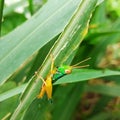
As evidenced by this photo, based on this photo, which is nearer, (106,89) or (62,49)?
(62,49)

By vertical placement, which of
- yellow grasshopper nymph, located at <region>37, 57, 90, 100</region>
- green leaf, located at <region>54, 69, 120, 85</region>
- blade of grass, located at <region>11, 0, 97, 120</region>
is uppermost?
blade of grass, located at <region>11, 0, 97, 120</region>

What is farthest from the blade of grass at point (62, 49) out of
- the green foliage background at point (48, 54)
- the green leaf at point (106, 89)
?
the green leaf at point (106, 89)

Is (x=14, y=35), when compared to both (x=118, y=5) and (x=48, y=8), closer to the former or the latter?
(x=48, y=8)

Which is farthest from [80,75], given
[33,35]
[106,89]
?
[106,89]

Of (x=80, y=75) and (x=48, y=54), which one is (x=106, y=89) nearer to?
(x=80, y=75)

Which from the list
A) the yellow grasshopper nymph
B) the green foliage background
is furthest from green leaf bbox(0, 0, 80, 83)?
the yellow grasshopper nymph

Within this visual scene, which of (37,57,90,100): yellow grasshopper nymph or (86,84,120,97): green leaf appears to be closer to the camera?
(37,57,90,100): yellow grasshopper nymph

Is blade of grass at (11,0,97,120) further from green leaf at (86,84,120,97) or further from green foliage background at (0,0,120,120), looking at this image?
green leaf at (86,84,120,97)

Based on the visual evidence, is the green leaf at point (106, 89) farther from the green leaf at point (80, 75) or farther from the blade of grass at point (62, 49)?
the blade of grass at point (62, 49)
